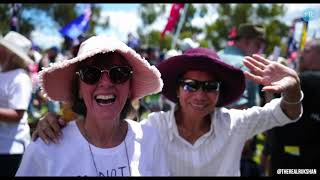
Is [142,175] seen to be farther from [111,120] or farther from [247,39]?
[247,39]

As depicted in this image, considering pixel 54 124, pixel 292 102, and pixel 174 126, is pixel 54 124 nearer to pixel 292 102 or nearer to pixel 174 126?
pixel 174 126

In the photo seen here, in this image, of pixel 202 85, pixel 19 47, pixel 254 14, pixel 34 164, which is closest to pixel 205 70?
pixel 202 85

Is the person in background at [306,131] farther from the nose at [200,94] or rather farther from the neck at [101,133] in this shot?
the neck at [101,133]

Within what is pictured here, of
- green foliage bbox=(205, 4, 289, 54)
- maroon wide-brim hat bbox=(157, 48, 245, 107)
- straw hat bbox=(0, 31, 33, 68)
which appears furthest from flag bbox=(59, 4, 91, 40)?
maroon wide-brim hat bbox=(157, 48, 245, 107)

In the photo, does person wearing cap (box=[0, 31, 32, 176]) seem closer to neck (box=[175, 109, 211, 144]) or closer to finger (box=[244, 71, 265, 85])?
neck (box=[175, 109, 211, 144])

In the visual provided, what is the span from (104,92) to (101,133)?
203 mm

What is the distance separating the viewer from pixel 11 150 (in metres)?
3.22

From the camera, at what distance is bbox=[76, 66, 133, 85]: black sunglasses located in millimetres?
1893

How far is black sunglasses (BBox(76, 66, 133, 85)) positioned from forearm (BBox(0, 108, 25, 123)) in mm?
1423

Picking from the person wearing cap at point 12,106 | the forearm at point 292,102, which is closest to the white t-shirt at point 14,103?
the person wearing cap at point 12,106

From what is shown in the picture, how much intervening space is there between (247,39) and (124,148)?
3.38 meters

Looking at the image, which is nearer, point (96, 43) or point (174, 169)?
point (96, 43)

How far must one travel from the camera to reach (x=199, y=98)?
2369mm

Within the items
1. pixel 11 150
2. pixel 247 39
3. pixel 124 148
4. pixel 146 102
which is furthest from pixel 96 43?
pixel 146 102
